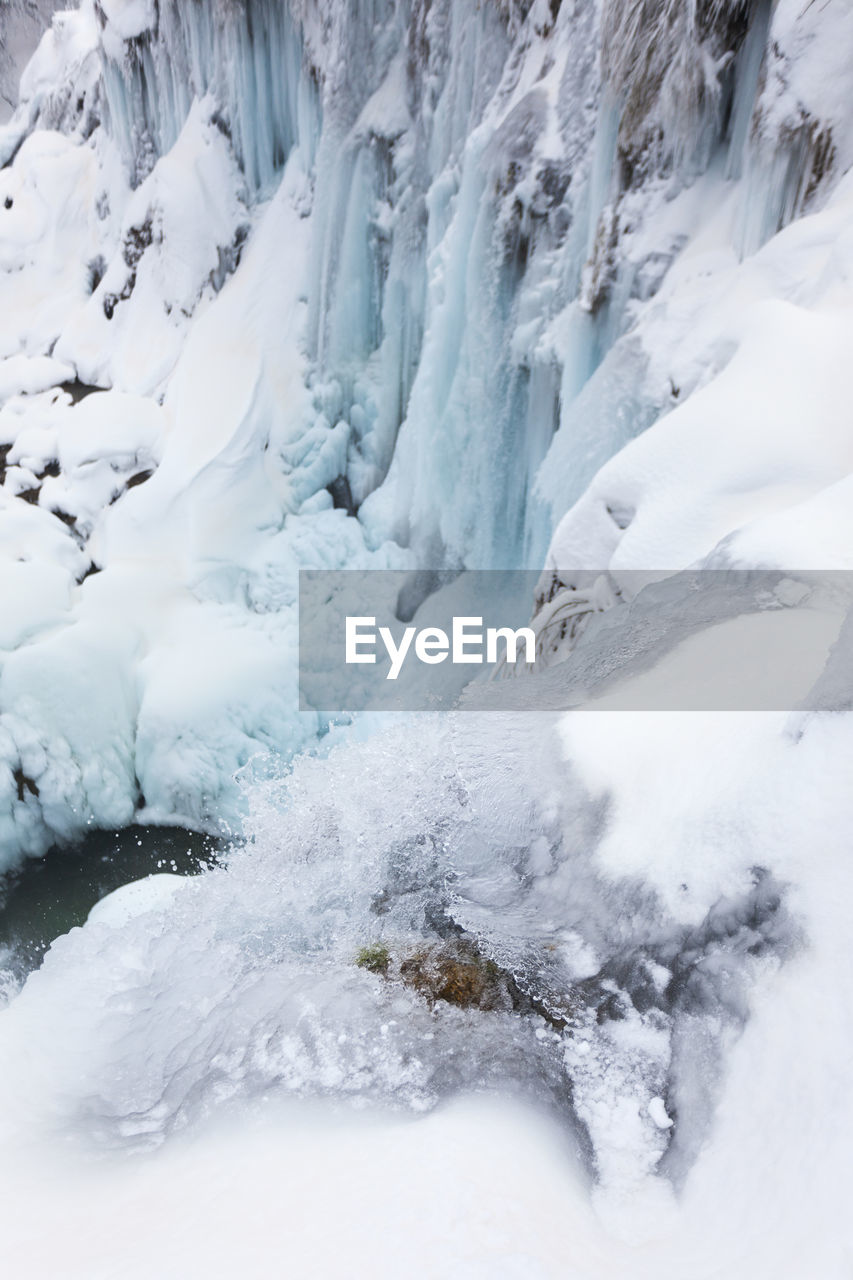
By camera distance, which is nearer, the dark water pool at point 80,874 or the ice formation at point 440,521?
the ice formation at point 440,521

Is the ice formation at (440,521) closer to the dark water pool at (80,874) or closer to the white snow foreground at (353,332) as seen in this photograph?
the white snow foreground at (353,332)

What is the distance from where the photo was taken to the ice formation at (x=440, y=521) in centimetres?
132

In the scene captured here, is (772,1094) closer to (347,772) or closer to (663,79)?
(347,772)

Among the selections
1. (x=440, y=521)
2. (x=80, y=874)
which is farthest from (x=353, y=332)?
(x=80, y=874)

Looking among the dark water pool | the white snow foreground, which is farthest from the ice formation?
the dark water pool

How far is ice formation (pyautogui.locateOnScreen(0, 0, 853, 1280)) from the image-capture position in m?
1.32

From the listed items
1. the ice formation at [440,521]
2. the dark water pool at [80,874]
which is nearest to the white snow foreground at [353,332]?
the ice formation at [440,521]

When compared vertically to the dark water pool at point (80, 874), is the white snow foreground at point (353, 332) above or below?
above

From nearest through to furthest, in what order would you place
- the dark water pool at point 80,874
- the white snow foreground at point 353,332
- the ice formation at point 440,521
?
the ice formation at point 440,521 → the white snow foreground at point 353,332 → the dark water pool at point 80,874

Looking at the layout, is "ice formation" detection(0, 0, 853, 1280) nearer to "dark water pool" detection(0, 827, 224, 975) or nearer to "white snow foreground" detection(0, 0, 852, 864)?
"white snow foreground" detection(0, 0, 852, 864)

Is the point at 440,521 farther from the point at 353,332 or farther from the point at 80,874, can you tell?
the point at 80,874

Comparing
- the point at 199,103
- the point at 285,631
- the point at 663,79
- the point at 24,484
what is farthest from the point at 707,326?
the point at 199,103

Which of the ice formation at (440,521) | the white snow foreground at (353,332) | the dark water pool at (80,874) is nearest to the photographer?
the ice formation at (440,521)

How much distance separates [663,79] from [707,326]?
160 centimetres
